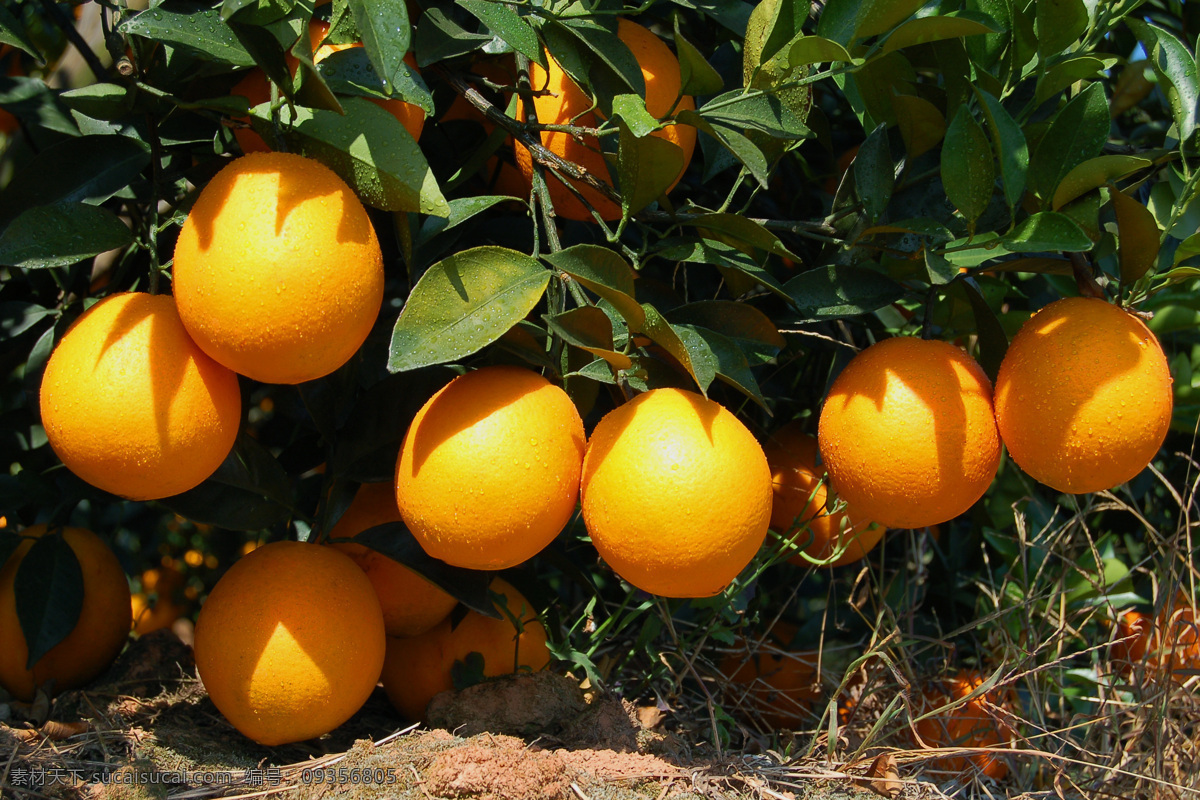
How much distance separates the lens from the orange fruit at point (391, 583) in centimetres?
111

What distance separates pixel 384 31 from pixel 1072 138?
693 mm

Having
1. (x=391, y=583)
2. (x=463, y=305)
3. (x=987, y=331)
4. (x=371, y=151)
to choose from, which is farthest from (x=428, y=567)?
(x=987, y=331)

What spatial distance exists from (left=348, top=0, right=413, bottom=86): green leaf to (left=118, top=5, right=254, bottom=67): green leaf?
165 mm

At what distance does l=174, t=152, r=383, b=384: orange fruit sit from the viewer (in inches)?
30.4

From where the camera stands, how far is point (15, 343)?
1.24m

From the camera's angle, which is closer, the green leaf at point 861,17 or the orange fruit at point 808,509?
the green leaf at point 861,17

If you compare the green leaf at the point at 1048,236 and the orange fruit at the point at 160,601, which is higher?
the green leaf at the point at 1048,236

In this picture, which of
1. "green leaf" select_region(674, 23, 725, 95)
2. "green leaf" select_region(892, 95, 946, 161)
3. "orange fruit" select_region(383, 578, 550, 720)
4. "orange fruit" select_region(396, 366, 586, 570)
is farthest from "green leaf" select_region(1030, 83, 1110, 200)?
"orange fruit" select_region(383, 578, 550, 720)

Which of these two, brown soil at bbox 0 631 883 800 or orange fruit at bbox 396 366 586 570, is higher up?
orange fruit at bbox 396 366 586 570

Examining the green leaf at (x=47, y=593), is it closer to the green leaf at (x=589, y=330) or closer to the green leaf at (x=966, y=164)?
the green leaf at (x=589, y=330)

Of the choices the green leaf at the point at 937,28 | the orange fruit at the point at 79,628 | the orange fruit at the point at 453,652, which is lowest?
the orange fruit at the point at 453,652

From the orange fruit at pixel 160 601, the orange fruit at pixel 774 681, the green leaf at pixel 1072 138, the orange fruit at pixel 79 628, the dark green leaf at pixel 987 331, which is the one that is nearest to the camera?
the green leaf at pixel 1072 138

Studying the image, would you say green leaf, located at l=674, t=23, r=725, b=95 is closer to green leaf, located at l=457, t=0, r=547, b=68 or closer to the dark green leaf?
green leaf, located at l=457, t=0, r=547, b=68

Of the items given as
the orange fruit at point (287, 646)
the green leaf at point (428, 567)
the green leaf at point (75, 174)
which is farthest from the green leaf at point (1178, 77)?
the green leaf at point (75, 174)
